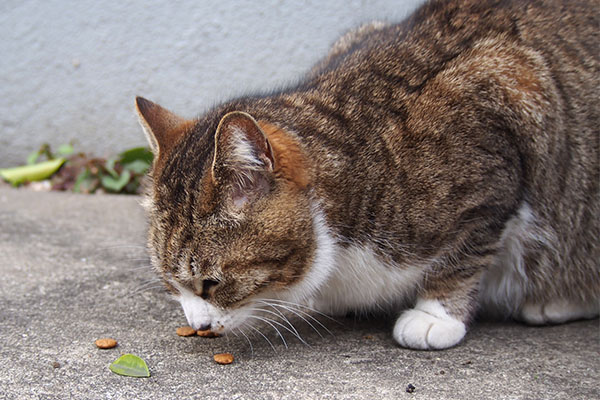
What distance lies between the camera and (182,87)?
4500 millimetres

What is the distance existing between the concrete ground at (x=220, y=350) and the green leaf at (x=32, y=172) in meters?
1.77

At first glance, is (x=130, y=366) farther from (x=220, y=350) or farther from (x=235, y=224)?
(x=235, y=224)

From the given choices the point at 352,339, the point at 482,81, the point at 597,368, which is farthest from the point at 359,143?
the point at 597,368

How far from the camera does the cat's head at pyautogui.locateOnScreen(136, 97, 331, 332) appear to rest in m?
1.95

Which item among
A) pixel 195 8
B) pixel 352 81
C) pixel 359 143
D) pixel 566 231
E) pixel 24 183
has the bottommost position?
pixel 24 183

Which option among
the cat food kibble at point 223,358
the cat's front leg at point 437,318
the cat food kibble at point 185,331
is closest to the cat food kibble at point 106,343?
the cat food kibble at point 185,331

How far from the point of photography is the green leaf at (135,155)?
177 inches

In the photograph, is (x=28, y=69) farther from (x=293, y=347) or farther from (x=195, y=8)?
(x=293, y=347)

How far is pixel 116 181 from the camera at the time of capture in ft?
14.9

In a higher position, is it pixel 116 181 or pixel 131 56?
pixel 131 56

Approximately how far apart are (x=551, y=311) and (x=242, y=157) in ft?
4.94

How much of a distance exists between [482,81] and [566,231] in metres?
0.70

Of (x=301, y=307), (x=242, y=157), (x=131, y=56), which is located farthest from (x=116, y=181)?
(x=242, y=157)

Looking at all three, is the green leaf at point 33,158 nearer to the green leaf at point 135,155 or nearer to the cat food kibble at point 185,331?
the green leaf at point 135,155
